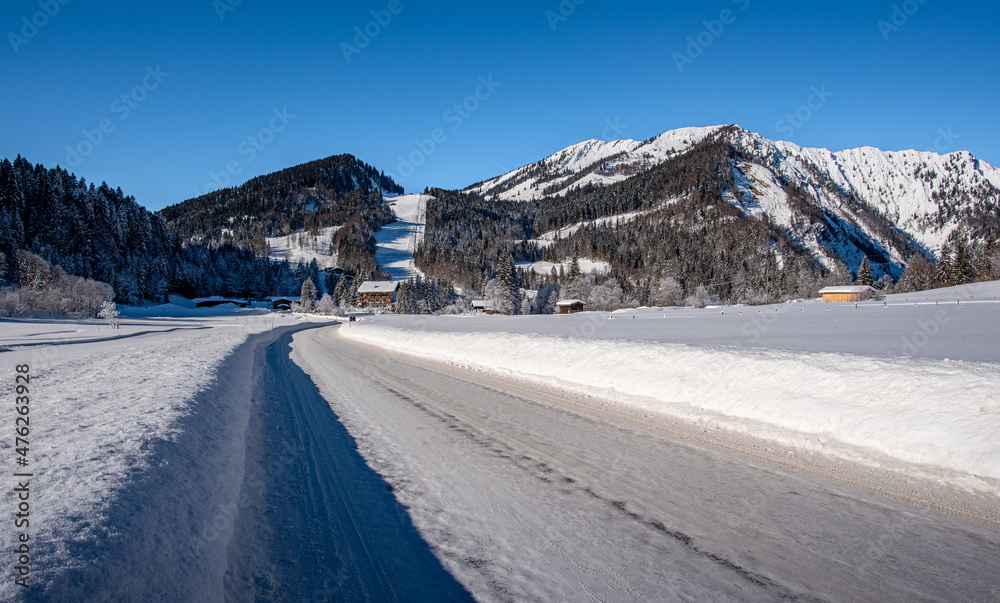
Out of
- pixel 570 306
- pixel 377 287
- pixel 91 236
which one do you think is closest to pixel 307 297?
pixel 377 287

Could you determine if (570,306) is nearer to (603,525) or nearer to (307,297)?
(307,297)

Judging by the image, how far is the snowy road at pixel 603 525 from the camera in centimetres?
299

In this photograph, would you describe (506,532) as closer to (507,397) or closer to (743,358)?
(507,397)

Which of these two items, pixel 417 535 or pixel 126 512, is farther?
pixel 417 535

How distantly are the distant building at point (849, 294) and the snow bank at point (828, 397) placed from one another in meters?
78.4

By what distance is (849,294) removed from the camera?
72062 mm

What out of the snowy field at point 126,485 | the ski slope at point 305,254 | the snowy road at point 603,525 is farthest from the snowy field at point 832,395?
the ski slope at point 305,254

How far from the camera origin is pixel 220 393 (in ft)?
27.0

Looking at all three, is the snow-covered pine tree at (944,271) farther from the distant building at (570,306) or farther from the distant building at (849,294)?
the distant building at (570,306)

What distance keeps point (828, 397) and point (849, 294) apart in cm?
8463

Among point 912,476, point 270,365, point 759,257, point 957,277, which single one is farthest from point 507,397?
point 759,257

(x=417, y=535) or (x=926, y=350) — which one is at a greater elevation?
(x=926, y=350)

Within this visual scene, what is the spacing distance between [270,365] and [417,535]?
46.8 ft

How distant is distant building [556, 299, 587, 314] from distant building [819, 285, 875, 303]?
40.0 metres
